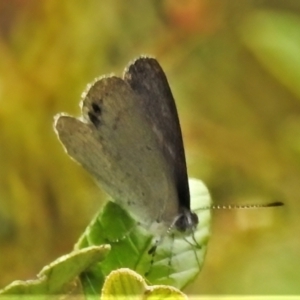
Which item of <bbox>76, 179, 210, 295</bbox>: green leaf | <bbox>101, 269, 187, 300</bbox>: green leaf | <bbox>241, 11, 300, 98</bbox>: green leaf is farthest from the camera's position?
<bbox>241, 11, 300, 98</bbox>: green leaf

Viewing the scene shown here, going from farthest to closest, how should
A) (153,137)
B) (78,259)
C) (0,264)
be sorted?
(0,264)
(153,137)
(78,259)

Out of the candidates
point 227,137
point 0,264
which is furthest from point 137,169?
point 0,264

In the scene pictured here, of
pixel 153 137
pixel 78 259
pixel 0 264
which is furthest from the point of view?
pixel 0 264

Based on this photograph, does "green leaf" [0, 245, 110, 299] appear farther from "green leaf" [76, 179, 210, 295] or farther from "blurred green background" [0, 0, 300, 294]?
"blurred green background" [0, 0, 300, 294]

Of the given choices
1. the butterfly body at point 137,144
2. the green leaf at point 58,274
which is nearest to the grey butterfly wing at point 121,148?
the butterfly body at point 137,144

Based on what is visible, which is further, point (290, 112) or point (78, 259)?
point (290, 112)

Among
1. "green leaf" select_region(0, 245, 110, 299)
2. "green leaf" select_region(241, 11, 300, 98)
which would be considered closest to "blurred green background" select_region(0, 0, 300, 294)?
"green leaf" select_region(241, 11, 300, 98)

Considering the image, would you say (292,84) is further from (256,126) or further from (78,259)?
(78,259)

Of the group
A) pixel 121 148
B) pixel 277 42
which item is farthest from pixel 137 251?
pixel 277 42
